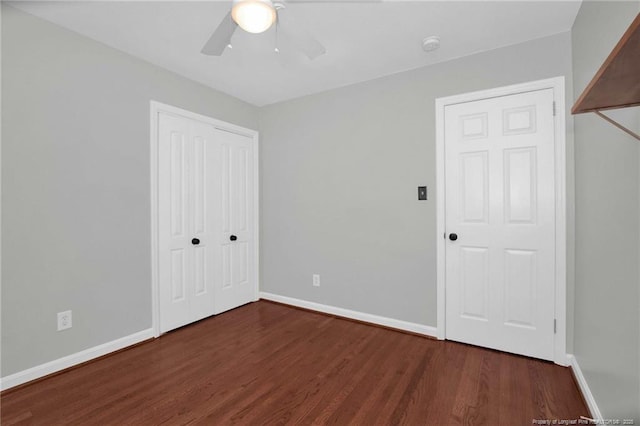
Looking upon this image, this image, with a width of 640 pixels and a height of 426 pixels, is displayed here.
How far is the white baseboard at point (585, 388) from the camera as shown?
→ 5.36 feet

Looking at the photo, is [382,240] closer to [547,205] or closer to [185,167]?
[547,205]

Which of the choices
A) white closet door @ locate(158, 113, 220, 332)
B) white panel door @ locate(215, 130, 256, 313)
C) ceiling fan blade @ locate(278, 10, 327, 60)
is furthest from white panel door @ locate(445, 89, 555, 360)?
white closet door @ locate(158, 113, 220, 332)

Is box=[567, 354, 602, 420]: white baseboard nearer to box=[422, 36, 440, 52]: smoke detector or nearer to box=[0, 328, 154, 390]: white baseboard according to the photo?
box=[422, 36, 440, 52]: smoke detector

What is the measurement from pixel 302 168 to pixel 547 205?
93.8 inches

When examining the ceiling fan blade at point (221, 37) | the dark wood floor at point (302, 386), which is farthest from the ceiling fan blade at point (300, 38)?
the dark wood floor at point (302, 386)

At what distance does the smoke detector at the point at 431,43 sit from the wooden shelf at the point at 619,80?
5.17 ft

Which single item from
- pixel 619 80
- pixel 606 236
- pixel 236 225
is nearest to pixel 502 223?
pixel 606 236

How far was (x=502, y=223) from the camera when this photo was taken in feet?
8.09

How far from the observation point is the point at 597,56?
169 cm

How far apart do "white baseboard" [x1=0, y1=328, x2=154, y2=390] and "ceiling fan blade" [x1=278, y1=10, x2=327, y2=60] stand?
271 cm

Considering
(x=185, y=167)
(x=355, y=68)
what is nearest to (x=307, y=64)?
(x=355, y=68)

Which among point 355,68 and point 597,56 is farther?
point 355,68

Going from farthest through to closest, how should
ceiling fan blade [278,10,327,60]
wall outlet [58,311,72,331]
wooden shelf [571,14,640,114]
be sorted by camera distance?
wall outlet [58,311,72,331], ceiling fan blade [278,10,327,60], wooden shelf [571,14,640,114]

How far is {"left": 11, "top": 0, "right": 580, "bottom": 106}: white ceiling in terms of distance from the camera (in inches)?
78.8
